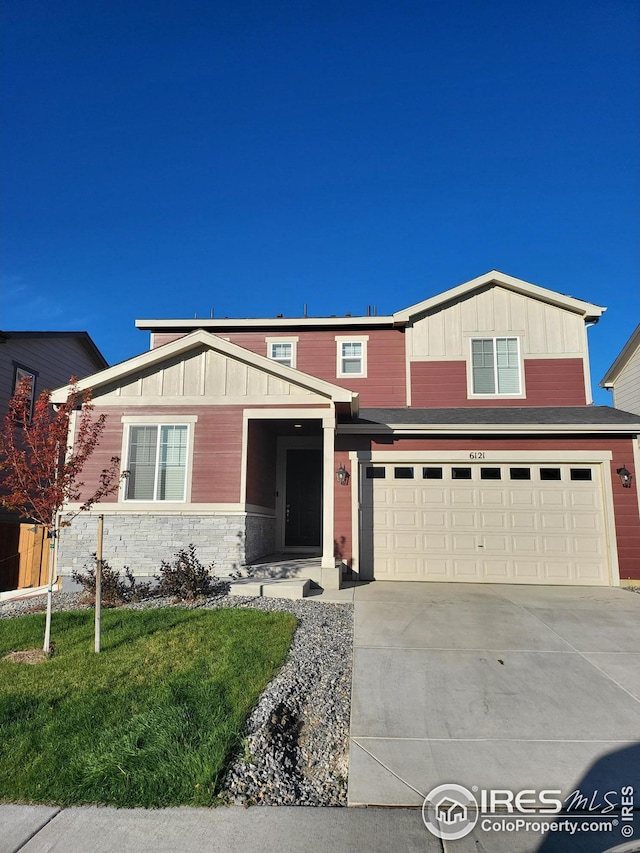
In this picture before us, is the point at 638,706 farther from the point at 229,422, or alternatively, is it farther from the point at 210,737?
the point at 229,422

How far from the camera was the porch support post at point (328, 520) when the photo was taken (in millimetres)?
8969

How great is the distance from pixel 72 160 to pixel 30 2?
13.1 feet

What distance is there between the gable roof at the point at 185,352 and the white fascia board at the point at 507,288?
4401 mm

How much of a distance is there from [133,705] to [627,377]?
656 inches

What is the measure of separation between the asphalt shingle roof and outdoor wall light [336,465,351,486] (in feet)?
3.60

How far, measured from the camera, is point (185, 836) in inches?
102

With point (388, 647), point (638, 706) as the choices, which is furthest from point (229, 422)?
point (638, 706)

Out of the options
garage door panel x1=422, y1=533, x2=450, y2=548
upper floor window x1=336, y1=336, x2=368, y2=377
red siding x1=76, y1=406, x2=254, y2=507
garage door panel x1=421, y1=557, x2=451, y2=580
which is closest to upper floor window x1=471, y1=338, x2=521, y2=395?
upper floor window x1=336, y1=336, x2=368, y2=377

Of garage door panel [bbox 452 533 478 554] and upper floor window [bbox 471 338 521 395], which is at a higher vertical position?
upper floor window [bbox 471 338 521 395]

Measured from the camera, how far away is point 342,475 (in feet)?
34.8

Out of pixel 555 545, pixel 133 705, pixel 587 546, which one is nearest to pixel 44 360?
pixel 133 705

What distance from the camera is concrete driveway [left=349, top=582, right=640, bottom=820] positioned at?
10.7 ft

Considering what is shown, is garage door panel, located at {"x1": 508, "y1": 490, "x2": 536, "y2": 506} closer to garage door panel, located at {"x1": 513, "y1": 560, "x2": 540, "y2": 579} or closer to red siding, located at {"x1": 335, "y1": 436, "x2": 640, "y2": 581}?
red siding, located at {"x1": 335, "y1": 436, "x2": 640, "y2": 581}

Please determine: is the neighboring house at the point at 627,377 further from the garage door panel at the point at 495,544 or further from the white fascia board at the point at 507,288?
the garage door panel at the point at 495,544
